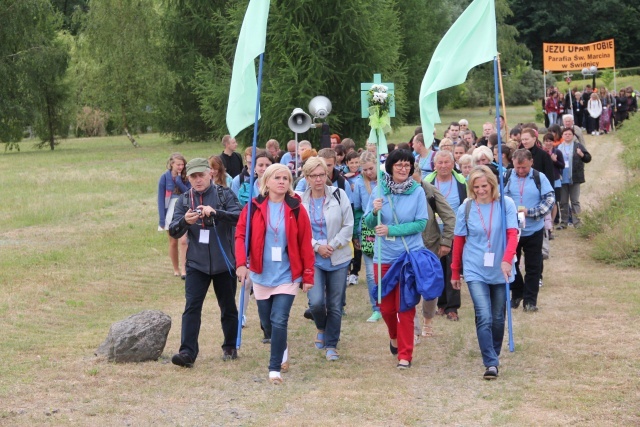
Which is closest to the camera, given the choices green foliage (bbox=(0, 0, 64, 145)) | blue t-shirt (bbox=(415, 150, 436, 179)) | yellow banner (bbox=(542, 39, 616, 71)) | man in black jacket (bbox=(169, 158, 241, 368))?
Result: man in black jacket (bbox=(169, 158, 241, 368))

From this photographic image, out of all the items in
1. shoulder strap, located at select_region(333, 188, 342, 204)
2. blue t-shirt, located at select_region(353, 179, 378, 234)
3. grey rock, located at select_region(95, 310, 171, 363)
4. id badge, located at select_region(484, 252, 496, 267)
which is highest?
shoulder strap, located at select_region(333, 188, 342, 204)

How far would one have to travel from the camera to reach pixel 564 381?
836 centimetres

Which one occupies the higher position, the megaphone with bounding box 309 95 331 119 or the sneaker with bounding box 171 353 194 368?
the megaphone with bounding box 309 95 331 119

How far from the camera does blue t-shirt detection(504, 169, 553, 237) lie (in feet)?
38.2

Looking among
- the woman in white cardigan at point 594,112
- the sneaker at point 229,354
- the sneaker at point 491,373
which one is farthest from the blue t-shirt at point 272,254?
the woman in white cardigan at point 594,112

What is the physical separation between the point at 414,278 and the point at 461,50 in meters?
2.43

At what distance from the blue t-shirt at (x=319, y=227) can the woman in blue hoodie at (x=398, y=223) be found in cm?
47

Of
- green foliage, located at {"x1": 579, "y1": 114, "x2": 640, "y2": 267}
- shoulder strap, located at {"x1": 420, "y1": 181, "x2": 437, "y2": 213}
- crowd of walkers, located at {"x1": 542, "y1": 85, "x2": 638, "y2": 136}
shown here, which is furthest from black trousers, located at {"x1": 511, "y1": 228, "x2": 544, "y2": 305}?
crowd of walkers, located at {"x1": 542, "y1": 85, "x2": 638, "y2": 136}

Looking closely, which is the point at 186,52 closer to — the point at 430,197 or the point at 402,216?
the point at 430,197

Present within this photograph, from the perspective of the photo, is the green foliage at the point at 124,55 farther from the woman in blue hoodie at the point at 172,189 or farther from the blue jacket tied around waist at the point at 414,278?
the blue jacket tied around waist at the point at 414,278

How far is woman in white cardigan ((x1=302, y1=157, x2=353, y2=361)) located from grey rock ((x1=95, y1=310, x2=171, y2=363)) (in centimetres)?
143

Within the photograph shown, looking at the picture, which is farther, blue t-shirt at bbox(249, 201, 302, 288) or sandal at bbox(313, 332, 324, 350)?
sandal at bbox(313, 332, 324, 350)

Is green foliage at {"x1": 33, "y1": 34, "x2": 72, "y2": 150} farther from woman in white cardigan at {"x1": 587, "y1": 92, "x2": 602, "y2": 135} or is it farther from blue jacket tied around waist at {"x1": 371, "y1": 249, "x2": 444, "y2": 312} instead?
blue jacket tied around waist at {"x1": 371, "y1": 249, "x2": 444, "y2": 312}

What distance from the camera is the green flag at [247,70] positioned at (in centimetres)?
959
